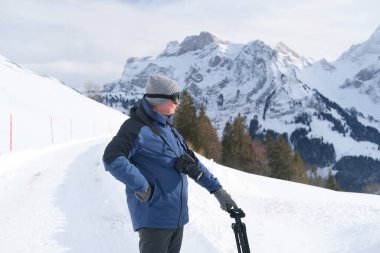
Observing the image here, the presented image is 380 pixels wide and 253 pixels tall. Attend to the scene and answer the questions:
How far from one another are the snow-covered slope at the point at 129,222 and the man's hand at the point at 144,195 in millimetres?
3173

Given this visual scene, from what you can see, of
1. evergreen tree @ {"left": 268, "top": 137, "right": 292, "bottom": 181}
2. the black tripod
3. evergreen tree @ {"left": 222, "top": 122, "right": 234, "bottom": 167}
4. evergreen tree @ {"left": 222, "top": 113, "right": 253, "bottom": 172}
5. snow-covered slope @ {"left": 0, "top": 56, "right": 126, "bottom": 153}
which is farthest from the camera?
evergreen tree @ {"left": 268, "top": 137, "right": 292, "bottom": 181}

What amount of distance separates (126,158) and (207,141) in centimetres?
5069

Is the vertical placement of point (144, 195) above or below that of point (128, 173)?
below

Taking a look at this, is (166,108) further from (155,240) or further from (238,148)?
(238,148)

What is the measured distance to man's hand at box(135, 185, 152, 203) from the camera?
3.88m

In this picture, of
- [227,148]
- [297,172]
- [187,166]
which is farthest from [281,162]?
[187,166]

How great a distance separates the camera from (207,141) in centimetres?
5444

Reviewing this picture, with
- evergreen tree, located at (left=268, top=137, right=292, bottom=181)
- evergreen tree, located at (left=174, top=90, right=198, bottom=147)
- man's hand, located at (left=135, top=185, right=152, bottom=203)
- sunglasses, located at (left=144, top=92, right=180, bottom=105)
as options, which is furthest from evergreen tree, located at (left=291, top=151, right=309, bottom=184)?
man's hand, located at (left=135, top=185, right=152, bottom=203)

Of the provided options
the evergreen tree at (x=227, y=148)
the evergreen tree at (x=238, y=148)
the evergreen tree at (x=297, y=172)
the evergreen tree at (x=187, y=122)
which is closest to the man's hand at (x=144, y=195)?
the evergreen tree at (x=187, y=122)

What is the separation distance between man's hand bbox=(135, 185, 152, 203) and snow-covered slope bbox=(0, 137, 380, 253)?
3.17 metres

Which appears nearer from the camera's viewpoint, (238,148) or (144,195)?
(144,195)

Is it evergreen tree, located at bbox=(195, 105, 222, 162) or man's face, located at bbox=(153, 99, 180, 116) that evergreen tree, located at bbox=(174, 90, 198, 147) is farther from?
man's face, located at bbox=(153, 99, 180, 116)

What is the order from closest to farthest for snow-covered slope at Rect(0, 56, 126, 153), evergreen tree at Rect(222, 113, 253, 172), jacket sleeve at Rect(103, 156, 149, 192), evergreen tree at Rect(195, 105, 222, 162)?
1. jacket sleeve at Rect(103, 156, 149, 192)
2. snow-covered slope at Rect(0, 56, 126, 153)
3. evergreen tree at Rect(195, 105, 222, 162)
4. evergreen tree at Rect(222, 113, 253, 172)

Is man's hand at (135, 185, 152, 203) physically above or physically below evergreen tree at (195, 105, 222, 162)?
above
